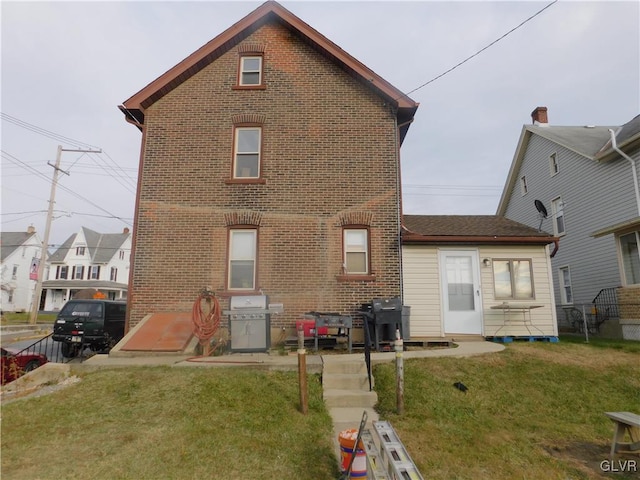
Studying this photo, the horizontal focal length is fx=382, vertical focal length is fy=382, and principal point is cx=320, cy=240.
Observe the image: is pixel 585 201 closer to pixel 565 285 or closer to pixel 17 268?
pixel 565 285

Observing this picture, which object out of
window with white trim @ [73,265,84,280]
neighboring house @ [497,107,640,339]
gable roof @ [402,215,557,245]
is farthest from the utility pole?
neighboring house @ [497,107,640,339]

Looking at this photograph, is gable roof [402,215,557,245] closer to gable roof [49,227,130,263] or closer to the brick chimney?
the brick chimney

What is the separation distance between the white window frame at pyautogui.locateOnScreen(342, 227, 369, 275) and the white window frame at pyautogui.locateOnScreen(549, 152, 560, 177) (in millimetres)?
13077

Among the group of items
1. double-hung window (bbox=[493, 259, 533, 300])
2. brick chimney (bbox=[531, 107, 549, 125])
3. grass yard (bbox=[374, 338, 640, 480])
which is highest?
brick chimney (bbox=[531, 107, 549, 125])

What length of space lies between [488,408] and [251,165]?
8.58 meters

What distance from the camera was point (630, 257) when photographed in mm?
12367

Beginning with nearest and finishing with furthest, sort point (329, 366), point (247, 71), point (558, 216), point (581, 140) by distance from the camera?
point (329, 366) < point (247, 71) < point (581, 140) < point (558, 216)

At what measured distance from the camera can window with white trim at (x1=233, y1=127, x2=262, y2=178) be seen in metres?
11.3

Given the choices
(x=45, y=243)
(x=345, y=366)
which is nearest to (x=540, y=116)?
(x=345, y=366)

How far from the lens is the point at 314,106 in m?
11.5

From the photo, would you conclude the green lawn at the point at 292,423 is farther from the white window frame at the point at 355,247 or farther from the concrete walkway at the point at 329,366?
the white window frame at the point at 355,247

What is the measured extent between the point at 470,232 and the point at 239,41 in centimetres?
929

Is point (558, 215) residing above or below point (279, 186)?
above

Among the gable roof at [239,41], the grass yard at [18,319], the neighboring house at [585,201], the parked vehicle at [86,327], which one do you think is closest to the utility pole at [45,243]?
the grass yard at [18,319]
